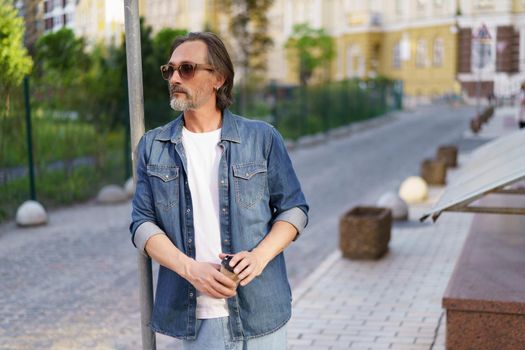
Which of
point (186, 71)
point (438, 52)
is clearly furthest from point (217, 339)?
point (438, 52)

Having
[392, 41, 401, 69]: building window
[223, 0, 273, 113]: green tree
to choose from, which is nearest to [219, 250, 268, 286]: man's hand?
[223, 0, 273, 113]: green tree

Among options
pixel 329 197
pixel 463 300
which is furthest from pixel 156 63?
pixel 463 300

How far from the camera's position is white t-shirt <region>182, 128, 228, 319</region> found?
295 cm

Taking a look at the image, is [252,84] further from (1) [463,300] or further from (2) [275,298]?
(2) [275,298]

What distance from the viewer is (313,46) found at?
68688mm

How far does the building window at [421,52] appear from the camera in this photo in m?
66.2

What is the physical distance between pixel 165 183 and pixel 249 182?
0.30m

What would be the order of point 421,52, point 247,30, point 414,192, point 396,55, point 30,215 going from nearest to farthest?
point 30,215 < point 414,192 < point 247,30 < point 421,52 < point 396,55

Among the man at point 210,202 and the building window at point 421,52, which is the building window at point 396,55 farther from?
the man at point 210,202

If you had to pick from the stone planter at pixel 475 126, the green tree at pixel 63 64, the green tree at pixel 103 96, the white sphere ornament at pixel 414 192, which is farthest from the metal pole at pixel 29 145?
the stone planter at pixel 475 126

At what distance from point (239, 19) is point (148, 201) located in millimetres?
30971

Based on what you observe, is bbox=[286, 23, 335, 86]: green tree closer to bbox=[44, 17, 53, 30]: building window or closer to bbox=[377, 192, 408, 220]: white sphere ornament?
bbox=[44, 17, 53, 30]: building window

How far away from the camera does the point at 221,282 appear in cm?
276

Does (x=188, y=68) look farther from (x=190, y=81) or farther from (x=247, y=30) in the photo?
(x=247, y=30)
